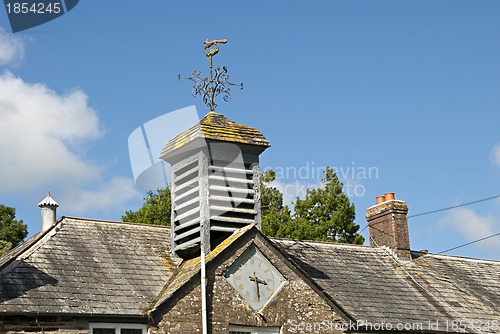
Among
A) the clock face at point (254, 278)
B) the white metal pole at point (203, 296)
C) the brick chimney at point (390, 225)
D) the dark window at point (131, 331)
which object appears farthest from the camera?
the brick chimney at point (390, 225)

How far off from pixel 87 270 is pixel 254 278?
4.27m

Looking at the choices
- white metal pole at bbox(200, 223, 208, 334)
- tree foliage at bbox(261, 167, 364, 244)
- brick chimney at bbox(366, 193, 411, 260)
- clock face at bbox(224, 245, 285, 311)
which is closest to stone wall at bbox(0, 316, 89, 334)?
white metal pole at bbox(200, 223, 208, 334)

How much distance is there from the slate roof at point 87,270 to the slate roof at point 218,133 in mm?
2821

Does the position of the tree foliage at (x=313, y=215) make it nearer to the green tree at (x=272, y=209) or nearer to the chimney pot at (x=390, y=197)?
the green tree at (x=272, y=209)

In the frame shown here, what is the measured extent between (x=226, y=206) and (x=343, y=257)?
5.48 meters

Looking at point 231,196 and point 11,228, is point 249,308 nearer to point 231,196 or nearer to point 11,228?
point 231,196

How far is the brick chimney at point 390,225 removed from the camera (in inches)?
1078

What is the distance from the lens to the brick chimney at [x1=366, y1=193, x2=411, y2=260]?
27391mm

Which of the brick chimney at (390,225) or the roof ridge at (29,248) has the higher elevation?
the brick chimney at (390,225)

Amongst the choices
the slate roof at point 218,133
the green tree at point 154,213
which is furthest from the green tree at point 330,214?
the slate roof at point 218,133

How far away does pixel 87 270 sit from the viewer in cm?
1977

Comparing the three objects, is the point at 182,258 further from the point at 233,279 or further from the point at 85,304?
the point at 85,304

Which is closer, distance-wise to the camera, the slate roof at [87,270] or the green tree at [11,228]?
the slate roof at [87,270]

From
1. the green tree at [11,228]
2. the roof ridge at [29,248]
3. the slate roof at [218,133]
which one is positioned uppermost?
the green tree at [11,228]
